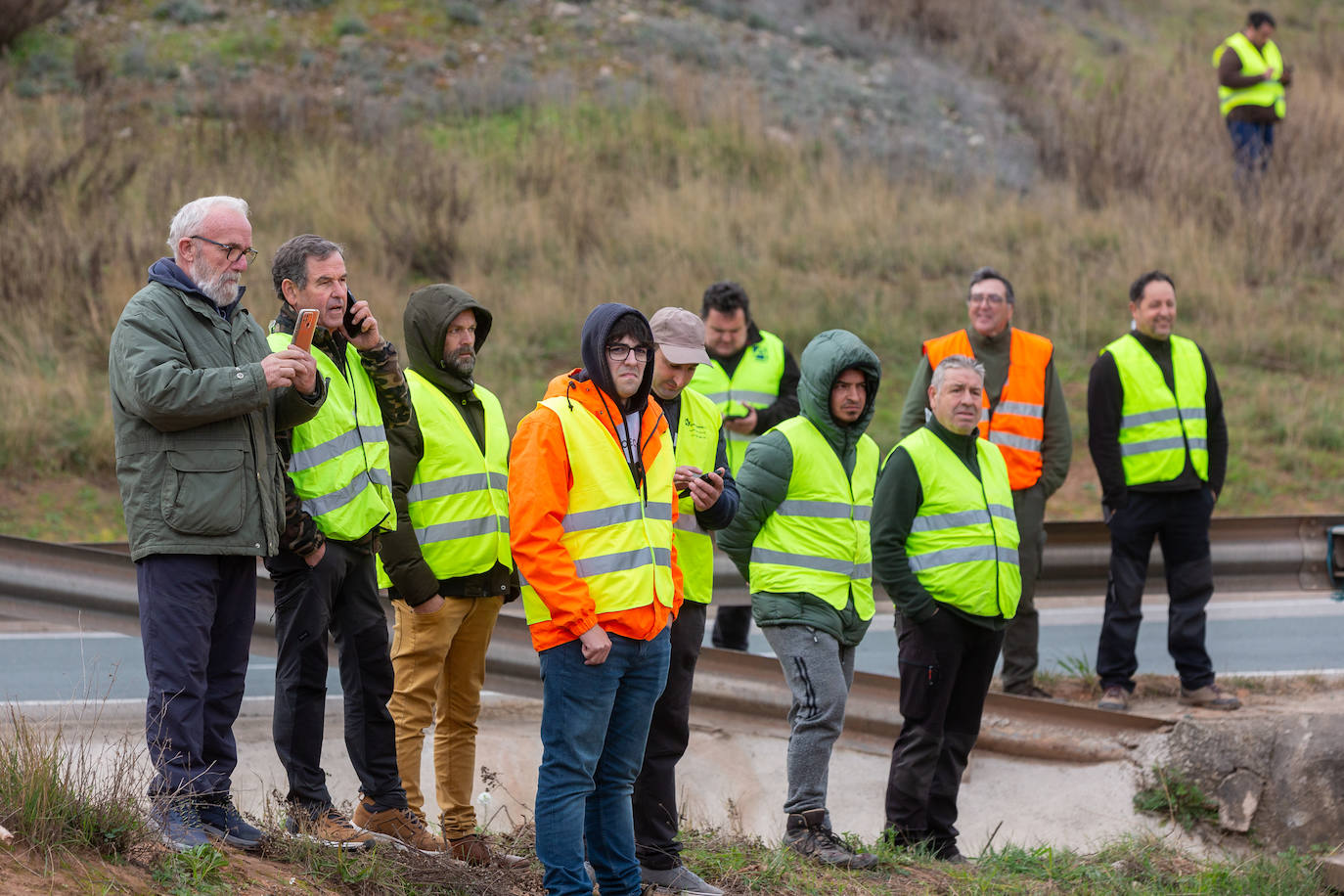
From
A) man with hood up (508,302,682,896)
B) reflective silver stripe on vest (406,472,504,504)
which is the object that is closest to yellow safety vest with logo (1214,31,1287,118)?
reflective silver stripe on vest (406,472,504,504)

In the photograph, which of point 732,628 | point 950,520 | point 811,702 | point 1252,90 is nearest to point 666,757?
point 811,702

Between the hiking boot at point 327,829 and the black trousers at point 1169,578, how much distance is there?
443 cm

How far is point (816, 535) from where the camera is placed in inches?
222

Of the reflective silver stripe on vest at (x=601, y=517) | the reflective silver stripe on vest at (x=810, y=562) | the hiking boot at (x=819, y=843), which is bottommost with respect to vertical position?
the hiking boot at (x=819, y=843)

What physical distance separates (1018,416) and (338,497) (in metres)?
4.08

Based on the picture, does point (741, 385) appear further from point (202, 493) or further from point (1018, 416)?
point (202, 493)

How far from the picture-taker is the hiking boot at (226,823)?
443 cm

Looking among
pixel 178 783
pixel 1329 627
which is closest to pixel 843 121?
pixel 1329 627

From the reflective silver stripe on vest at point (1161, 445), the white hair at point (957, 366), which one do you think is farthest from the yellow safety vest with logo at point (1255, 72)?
the white hair at point (957, 366)

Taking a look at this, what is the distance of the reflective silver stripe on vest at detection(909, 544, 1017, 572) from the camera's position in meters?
5.91

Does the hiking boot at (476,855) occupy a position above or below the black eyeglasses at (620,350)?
below

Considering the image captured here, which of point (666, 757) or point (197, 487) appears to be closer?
point (197, 487)

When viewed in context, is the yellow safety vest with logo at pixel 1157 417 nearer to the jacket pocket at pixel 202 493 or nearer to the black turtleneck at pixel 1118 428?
the black turtleneck at pixel 1118 428

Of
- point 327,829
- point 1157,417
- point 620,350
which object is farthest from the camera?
point 1157,417
